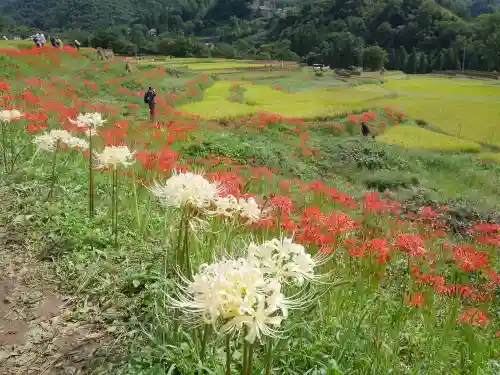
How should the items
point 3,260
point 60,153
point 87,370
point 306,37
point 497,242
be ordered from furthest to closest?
point 306,37 < point 60,153 < point 497,242 < point 3,260 < point 87,370

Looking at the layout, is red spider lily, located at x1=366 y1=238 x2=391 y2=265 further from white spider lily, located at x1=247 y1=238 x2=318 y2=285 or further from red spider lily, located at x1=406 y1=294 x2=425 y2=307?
white spider lily, located at x1=247 y1=238 x2=318 y2=285

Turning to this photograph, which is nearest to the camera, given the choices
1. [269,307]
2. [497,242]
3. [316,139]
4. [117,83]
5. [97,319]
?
[269,307]

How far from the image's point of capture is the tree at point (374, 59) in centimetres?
7431

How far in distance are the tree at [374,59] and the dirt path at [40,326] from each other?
74.2m

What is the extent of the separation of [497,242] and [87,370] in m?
5.26

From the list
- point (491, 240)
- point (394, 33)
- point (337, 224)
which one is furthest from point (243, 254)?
point (394, 33)

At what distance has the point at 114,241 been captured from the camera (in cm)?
511

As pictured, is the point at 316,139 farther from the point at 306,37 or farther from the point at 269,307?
the point at 306,37

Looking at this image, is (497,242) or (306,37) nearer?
(497,242)

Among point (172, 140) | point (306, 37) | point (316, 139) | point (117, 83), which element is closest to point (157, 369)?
point (172, 140)

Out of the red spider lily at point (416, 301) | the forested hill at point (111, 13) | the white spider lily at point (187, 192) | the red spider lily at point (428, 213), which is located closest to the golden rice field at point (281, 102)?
the red spider lily at point (428, 213)

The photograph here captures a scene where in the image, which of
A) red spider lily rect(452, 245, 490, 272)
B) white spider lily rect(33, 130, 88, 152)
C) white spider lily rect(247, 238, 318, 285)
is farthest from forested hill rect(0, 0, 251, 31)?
white spider lily rect(247, 238, 318, 285)

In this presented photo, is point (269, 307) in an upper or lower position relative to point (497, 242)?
upper

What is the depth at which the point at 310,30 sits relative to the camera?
9738cm
